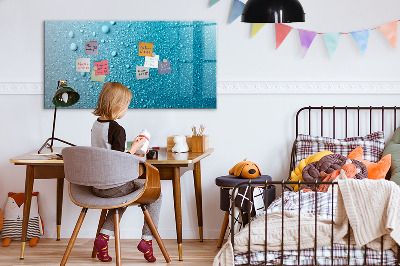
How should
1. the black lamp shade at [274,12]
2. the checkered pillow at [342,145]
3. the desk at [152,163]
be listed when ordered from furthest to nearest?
the checkered pillow at [342,145] → the desk at [152,163] → the black lamp shade at [274,12]

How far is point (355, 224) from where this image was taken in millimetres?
2928

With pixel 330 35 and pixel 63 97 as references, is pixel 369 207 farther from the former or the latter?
pixel 63 97

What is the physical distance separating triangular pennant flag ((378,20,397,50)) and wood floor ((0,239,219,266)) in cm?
186

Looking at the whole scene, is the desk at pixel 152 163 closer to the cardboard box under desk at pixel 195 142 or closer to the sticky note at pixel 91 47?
the cardboard box under desk at pixel 195 142

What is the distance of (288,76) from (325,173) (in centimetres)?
89

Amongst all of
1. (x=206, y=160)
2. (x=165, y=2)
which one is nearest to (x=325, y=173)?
(x=206, y=160)

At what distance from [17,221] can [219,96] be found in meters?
1.66

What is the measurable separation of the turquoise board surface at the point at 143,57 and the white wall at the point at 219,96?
0.21 feet

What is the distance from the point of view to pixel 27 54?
4.43 m

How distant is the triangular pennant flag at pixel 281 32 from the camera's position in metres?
4.35

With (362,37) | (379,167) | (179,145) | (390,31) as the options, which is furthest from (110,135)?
(390,31)

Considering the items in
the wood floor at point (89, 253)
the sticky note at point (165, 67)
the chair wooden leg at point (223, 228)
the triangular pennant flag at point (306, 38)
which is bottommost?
the wood floor at point (89, 253)

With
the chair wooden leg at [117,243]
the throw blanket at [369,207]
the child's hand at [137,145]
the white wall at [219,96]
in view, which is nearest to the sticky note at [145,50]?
the white wall at [219,96]

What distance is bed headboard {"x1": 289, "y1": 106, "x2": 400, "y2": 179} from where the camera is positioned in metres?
4.36
